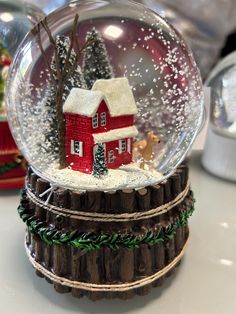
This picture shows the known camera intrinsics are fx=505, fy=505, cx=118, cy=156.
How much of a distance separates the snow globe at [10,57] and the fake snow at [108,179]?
26 centimetres

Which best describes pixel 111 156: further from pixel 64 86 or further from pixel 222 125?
pixel 222 125

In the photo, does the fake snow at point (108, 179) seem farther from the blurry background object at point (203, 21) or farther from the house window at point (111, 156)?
the blurry background object at point (203, 21)

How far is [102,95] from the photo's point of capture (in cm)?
65

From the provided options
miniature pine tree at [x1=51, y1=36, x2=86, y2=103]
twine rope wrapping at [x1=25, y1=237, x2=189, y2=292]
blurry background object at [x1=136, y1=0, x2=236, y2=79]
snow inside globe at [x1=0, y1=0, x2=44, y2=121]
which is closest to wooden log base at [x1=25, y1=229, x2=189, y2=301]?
twine rope wrapping at [x1=25, y1=237, x2=189, y2=292]

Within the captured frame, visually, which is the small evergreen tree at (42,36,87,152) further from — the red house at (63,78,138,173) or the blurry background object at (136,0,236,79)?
the blurry background object at (136,0,236,79)

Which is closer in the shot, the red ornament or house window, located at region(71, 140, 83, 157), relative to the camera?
house window, located at region(71, 140, 83, 157)

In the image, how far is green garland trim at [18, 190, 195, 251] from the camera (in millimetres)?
563

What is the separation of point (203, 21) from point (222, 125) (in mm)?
987

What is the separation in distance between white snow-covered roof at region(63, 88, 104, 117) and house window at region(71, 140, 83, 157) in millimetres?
39

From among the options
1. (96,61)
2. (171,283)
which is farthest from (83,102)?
(171,283)

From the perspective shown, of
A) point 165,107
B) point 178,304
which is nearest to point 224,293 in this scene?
point 178,304

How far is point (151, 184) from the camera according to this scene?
23.9 inches

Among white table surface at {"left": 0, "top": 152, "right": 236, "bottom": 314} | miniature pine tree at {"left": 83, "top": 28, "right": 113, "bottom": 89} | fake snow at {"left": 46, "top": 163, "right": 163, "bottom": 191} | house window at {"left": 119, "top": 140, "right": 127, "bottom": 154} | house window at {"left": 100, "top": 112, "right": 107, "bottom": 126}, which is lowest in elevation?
white table surface at {"left": 0, "top": 152, "right": 236, "bottom": 314}

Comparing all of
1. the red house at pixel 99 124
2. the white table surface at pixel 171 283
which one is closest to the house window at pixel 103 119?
the red house at pixel 99 124
